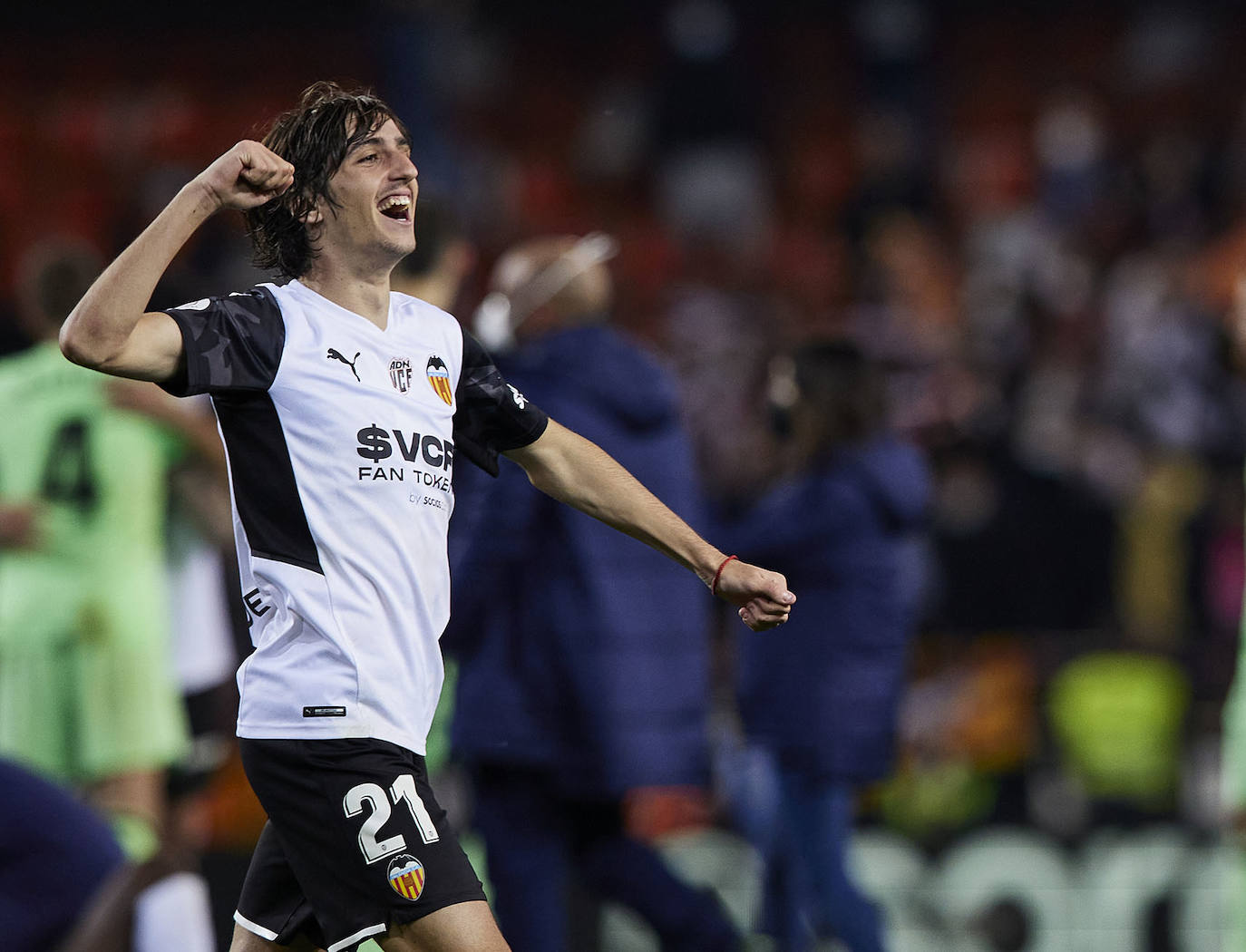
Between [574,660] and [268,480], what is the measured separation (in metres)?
1.81

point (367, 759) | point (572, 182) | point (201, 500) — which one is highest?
point (572, 182)

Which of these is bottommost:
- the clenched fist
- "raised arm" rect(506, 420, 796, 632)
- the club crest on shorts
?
the club crest on shorts

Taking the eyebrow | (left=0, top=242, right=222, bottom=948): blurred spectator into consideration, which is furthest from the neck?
(left=0, top=242, right=222, bottom=948): blurred spectator

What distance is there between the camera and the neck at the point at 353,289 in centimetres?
307

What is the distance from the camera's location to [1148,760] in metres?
7.34

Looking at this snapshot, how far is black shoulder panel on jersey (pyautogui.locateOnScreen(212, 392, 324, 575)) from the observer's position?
9.48 ft

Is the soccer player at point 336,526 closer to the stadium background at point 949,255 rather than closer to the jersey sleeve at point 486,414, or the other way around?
the jersey sleeve at point 486,414

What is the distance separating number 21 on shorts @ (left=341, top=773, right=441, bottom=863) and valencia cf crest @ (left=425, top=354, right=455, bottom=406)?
0.69m

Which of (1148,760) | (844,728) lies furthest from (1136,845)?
(844,728)

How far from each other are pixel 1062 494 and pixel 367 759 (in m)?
6.90

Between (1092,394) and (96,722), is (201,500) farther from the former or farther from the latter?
(1092,394)

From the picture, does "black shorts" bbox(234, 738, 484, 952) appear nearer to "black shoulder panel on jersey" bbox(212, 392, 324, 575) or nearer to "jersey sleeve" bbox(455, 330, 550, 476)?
"black shoulder panel on jersey" bbox(212, 392, 324, 575)

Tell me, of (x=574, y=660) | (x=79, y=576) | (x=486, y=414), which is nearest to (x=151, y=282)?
(x=486, y=414)

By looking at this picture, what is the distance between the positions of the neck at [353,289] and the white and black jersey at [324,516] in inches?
2.1
